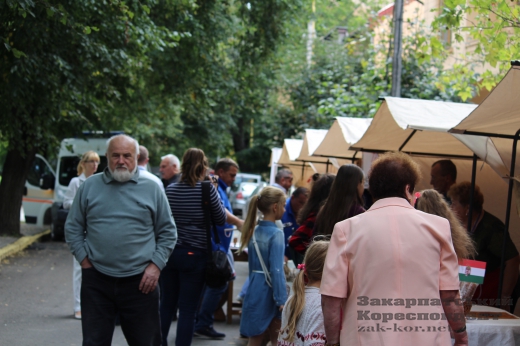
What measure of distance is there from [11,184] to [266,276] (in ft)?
41.7

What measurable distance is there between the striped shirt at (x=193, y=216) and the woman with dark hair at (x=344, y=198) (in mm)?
1461

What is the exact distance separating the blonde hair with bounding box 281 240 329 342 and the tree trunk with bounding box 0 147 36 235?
1395 cm

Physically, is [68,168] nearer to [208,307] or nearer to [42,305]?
[42,305]

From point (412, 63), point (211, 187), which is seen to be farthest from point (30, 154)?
point (211, 187)

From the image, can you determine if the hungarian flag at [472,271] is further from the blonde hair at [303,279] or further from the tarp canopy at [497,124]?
the tarp canopy at [497,124]

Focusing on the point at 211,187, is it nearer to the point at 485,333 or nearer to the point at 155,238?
the point at 155,238

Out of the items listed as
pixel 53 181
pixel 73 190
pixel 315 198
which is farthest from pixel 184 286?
pixel 53 181

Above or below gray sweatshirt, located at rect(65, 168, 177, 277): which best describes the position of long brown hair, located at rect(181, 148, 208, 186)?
above

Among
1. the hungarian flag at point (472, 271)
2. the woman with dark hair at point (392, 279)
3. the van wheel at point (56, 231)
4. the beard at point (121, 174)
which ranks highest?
the beard at point (121, 174)

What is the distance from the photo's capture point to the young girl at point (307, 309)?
14.0 ft

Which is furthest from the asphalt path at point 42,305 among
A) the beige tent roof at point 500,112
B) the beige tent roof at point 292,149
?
the beige tent roof at point 500,112

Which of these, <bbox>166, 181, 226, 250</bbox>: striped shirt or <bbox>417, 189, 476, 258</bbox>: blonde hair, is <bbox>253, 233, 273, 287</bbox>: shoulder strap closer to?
<bbox>166, 181, 226, 250</bbox>: striped shirt

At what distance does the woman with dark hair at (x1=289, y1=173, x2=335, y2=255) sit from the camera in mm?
5980

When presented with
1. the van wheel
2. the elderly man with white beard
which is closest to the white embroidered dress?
the elderly man with white beard
